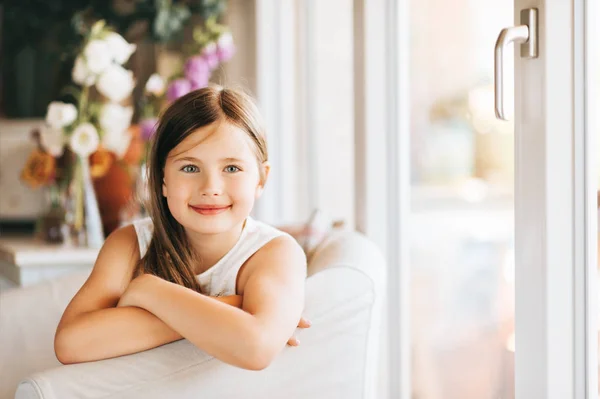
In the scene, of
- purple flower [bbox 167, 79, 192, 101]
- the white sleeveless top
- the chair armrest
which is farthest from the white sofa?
purple flower [bbox 167, 79, 192, 101]

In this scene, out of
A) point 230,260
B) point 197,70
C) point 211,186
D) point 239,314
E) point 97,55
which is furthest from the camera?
point 197,70

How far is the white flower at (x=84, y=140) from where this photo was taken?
8.12 ft

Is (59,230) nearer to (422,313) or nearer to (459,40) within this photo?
(422,313)

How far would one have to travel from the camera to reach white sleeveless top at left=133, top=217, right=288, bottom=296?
1.38m

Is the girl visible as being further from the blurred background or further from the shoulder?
the blurred background

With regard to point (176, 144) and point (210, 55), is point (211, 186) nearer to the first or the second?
point (176, 144)

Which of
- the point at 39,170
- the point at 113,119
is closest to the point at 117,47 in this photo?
the point at 113,119

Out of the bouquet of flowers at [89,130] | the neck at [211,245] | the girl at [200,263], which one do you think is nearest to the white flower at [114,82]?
the bouquet of flowers at [89,130]

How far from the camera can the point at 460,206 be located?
248 cm

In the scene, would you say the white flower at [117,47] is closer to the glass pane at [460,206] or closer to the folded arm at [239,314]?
the glass pane at [460,206]

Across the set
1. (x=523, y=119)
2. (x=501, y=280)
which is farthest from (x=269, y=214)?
(x=523, y=119)

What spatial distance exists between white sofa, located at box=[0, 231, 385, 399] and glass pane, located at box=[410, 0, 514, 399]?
0.30 meters

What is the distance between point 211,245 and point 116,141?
48.5 inches

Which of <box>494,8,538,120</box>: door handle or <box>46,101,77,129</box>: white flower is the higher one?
<box>494,8,538,120</box>: door handle
